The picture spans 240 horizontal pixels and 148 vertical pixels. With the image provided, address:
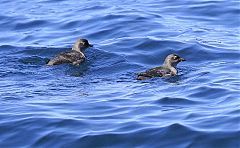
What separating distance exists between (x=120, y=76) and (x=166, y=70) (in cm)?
97

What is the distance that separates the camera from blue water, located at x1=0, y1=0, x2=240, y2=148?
14.0 meters

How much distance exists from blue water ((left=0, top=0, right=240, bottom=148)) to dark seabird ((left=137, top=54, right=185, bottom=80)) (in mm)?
137

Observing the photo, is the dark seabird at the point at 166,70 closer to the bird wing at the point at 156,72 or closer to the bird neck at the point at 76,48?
the bird wing at the point at 156,72

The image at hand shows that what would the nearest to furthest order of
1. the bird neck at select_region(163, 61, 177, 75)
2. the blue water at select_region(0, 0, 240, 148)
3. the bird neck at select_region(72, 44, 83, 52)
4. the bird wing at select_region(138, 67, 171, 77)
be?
the blue water at select_region(0, 0, 240, 148) → the bird wing at select_region(138, 67, 171, 77) → the bird neck at select_region(163, 61, 177, 75) → the bird neck at select_region(72, 44, 83, 52)

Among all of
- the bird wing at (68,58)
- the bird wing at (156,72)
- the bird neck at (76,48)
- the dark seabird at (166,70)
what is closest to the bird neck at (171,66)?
the dark seabird at (166,70)

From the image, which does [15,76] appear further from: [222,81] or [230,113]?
[230,113]

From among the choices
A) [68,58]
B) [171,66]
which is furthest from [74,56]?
[171,66]

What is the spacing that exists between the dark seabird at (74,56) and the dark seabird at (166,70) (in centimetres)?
213

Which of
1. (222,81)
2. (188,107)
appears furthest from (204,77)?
(188,107)

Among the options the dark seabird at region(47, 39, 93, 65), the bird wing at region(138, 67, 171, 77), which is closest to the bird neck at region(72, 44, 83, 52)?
the dark seabird at region(47, 39, 93, 65)

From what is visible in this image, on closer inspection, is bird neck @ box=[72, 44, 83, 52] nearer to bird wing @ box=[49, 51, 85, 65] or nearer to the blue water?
bird wing @ box=[49, 51, 85, 65]

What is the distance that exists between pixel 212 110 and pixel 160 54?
5.83m

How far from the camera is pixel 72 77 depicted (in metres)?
18.8

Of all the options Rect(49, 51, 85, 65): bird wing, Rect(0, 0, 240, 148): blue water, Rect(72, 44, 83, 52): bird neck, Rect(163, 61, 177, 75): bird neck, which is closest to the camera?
Rect(0, 0, 240, 148): blue water
